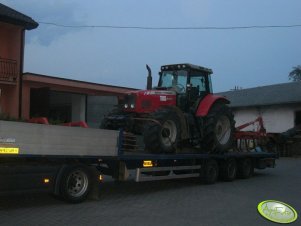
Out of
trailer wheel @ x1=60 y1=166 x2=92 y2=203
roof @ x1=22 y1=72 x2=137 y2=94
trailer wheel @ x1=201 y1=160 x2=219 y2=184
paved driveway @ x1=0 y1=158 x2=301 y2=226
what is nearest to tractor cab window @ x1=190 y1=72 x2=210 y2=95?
trailer wheel @ x1=201 y1=160 x2=219 y2=184

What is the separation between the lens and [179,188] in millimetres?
13867

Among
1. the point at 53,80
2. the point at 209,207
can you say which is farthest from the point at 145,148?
the point at 53,80

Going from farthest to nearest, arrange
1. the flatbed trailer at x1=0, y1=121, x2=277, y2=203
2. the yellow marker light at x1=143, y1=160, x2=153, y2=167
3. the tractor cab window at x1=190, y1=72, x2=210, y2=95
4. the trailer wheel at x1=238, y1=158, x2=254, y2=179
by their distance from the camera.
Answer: the trailer wheel at x1=238, y1=158, x2=254, y2=179 < the tractor cab window at x1=190, y1=72, x2=210, y2=95 < the yellow marker light at x1=143, y1=160, x2=153, y2=167 < the flatbed trailer at x1=0, y1=121, x2=277, y2=203

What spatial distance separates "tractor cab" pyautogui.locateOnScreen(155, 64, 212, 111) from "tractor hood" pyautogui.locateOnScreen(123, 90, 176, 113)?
94 cm

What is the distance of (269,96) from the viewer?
35.3 meters

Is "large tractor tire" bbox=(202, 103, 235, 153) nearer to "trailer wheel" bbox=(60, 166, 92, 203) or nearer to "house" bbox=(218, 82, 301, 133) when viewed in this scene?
"trailer wheel" bbox=(60, 166, 92, 203)

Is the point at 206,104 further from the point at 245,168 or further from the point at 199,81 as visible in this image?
the point at 245,168

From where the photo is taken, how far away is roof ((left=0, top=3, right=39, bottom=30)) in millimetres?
21625

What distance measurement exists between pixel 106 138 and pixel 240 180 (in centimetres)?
720

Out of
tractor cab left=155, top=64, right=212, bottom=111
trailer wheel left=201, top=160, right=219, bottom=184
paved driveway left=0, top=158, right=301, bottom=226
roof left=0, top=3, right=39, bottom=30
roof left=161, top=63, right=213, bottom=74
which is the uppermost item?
roof left=0, top=3, right=39, bottom=30

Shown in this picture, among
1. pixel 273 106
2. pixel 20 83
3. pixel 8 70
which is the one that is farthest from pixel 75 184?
pixel 273 106

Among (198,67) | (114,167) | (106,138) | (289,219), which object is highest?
(198,67)

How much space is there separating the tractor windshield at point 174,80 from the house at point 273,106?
18.0 metres

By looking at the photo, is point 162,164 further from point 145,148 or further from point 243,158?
point 243,158
